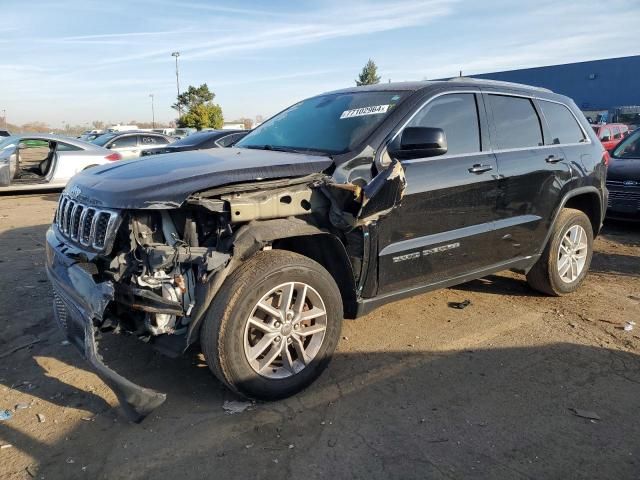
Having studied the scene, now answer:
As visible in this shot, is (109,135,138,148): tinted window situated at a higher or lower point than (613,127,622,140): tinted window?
lower

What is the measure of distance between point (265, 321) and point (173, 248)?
28.4 inches

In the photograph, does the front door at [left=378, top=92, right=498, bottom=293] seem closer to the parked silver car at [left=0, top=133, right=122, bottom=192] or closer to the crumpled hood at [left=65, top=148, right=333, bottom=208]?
the crumpled hood at [left=65, top=148, right=333, bottom=208]

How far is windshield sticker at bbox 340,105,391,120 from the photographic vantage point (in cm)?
382

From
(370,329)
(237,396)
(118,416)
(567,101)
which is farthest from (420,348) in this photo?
(567,101)

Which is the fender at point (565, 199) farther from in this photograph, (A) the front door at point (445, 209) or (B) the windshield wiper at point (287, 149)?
(B) the windshield wiper at point (287, 149)

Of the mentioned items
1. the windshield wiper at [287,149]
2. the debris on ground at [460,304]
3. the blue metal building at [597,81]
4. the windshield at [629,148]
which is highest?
the blue metal building at [597,81]

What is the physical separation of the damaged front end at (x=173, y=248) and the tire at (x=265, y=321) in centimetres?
9

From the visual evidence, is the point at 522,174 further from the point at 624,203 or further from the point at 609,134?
the point at 609,134

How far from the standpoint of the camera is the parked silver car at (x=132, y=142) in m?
14.3

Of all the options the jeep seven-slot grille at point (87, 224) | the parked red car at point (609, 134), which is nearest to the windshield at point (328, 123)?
the jeep seven-slot grille at point (87, 224)

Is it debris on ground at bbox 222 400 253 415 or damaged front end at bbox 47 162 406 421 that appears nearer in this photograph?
damaged front end at bbox 47 162 406 421

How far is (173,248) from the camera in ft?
9.53

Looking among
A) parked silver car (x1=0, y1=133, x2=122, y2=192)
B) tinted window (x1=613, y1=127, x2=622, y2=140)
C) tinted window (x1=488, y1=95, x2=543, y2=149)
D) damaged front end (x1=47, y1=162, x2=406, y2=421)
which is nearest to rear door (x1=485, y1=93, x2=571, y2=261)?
tinted window (x1=488, y1=95, x2=543, y2=149)

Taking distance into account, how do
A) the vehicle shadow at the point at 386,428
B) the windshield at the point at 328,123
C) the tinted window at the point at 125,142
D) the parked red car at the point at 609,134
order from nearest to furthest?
the vehicle shadow at the point at 386,428, the windshield at the point at 328,123, the tinted window at the point at 125,142, the parked red car at the point at 609,134
